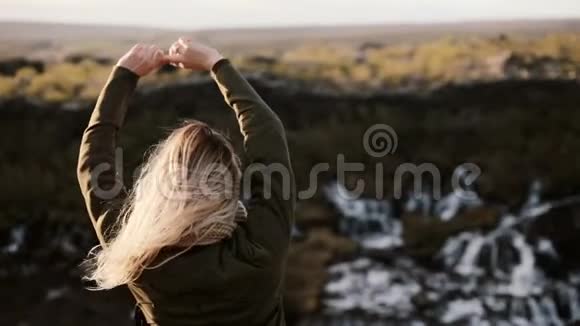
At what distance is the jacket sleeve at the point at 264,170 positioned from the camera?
2.69 feet

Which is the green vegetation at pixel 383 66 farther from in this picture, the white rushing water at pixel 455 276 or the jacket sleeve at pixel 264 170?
the jacket sleeve at pixel 264 170

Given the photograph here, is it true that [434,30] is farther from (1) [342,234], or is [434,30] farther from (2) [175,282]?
(2) [175,282]

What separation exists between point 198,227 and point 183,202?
0.03 m

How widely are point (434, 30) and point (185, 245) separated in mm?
2769

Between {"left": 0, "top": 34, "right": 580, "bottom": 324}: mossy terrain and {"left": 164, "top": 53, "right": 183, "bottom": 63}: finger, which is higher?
{"left": 164, "top": 53, "right": 183, "bottom": 63}: finger

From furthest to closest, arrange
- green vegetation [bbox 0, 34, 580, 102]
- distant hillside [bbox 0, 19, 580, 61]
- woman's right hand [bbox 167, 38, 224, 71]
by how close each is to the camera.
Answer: green vegetation [bbox 0, 34, 580, 102], distant hillside [bbox 0, 19, 580, 61], woman's right hand [bbox 167, 38, 224, 71]

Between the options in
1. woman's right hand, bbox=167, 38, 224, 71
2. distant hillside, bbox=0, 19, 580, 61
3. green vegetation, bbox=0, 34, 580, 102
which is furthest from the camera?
green vegetation, bbox=0, 34, 580, 102

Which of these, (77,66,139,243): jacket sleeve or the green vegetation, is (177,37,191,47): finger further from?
the green vegetation

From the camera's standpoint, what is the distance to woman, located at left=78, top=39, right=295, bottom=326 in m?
0.80

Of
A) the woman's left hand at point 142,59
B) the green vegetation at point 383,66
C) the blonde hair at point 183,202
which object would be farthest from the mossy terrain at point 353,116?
the blonde hair at point 183,202

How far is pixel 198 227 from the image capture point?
0.79 metres

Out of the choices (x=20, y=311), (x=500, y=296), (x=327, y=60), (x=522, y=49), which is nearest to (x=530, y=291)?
(x=500, y=296)

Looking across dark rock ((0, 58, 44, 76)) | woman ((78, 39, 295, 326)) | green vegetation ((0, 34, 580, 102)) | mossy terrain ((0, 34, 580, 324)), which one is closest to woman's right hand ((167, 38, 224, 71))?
woman ((78, 39, 295, 326))

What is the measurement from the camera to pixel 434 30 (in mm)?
3387
